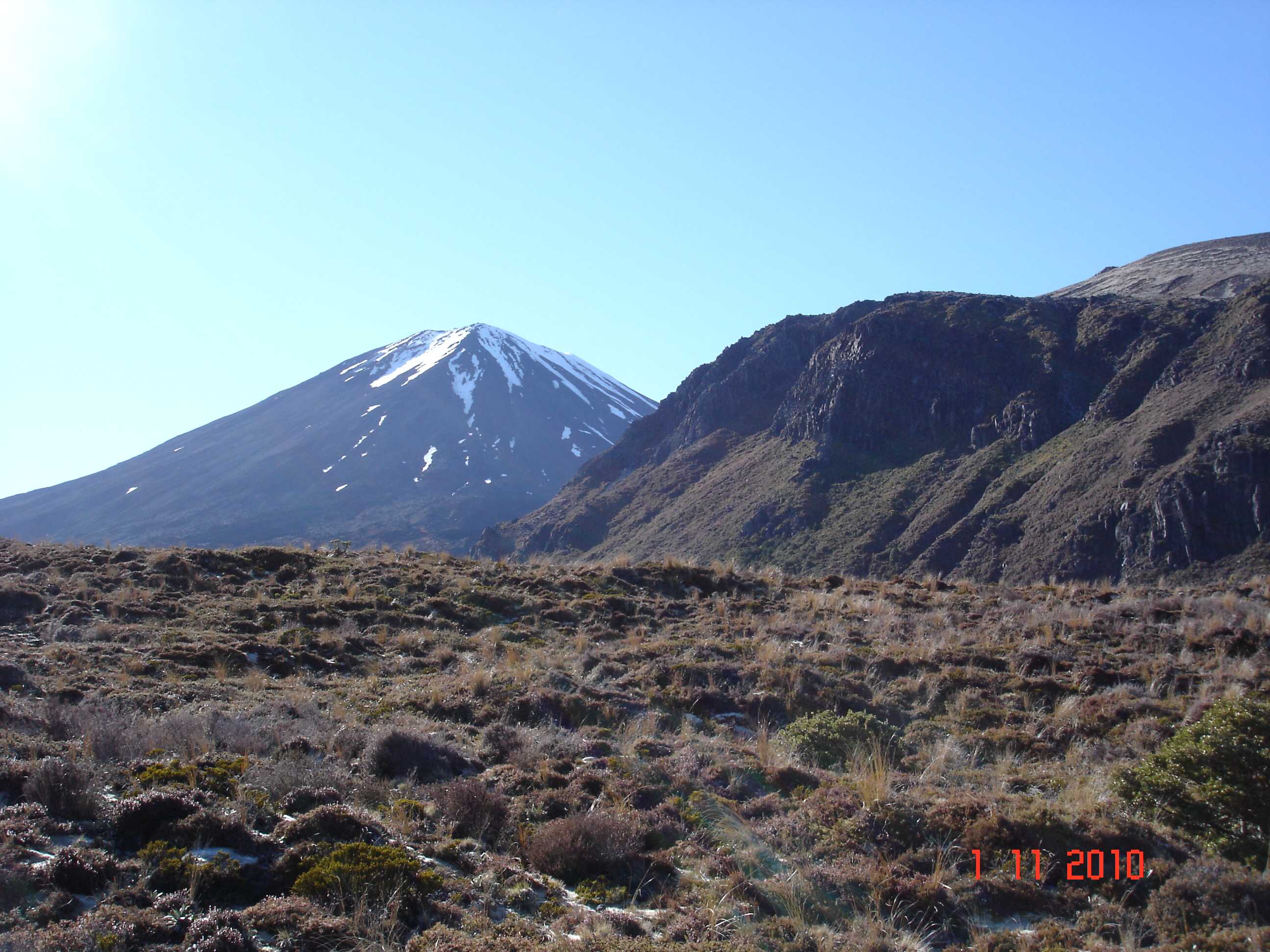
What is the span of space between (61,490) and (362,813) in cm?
13530

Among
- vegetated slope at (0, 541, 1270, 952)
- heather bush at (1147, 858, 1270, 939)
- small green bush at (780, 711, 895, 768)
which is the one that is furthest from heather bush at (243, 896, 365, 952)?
small green bush at (780, 711, 895, 768)

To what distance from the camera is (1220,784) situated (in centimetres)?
541

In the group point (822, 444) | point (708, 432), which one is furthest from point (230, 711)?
point (708, 432)

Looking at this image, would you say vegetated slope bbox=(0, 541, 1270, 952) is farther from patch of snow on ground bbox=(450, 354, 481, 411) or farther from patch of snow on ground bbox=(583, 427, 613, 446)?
patch of snow on ground bbox=(450, 354, 481, 411)

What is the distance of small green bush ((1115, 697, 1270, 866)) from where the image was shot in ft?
17.2

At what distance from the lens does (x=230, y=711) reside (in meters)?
7.85

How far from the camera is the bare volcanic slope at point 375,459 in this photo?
316 ft

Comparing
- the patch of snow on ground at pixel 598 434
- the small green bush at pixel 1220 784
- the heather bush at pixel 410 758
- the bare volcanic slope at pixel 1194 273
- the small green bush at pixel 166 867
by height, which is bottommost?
the small green bush at pixel 1220 784

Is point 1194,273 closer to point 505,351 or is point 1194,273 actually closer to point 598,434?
point 598,434

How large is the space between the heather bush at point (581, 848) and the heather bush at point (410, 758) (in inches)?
56.6

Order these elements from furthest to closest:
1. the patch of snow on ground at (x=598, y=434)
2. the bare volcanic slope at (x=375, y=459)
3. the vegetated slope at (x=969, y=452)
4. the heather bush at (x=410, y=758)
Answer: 1. the patch of snow on ground at (x=598, y=434)
2. the bare volcanic slope at (x=375, y=459)
3. the vegetated slope at (x=969, y=452)
4. the heather bush at (x=410, y=758)

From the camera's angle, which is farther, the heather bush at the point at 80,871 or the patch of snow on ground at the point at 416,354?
the patch of snow on ground at the point at 416,354
